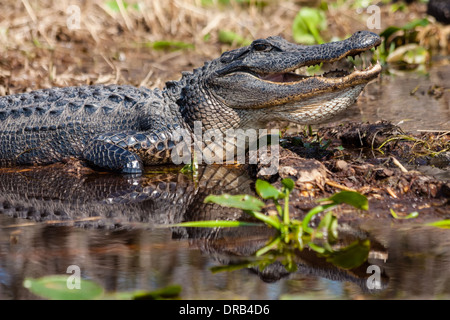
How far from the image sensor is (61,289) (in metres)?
2.81

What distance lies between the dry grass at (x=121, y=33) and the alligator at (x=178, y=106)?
2.66 m

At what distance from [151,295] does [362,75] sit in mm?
2635

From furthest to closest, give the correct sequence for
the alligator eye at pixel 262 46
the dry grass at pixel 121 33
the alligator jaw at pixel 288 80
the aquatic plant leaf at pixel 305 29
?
the aquatic plant leaf at pixel 305 29, the dry grass at pixel 121 33, the alligator eye at pixel 262 46, the alligator jaw at pixel 288 80

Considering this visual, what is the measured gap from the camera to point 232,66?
5359 millimetres

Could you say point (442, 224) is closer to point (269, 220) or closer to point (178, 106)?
point (269, 220)

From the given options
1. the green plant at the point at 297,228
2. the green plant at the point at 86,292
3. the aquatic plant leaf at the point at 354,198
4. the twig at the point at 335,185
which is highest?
the twig at the point at 335,185

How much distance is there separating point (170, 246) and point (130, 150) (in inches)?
79.6

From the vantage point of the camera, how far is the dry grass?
9430 mm

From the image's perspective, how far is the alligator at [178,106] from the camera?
16.0ft

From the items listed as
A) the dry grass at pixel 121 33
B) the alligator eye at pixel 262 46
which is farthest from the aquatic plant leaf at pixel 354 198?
the dry grass at pixel 121 33

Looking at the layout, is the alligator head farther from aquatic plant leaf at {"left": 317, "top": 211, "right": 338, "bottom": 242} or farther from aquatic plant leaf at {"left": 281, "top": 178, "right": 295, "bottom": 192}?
aquatic plant leaf at {"left": 317, "top": 211, "right": 338, "bottom": 242}

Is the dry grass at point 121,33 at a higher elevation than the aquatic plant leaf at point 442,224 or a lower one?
higher

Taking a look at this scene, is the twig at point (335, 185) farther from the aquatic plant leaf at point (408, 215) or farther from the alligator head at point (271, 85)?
the alligator head at point (271, 85)
